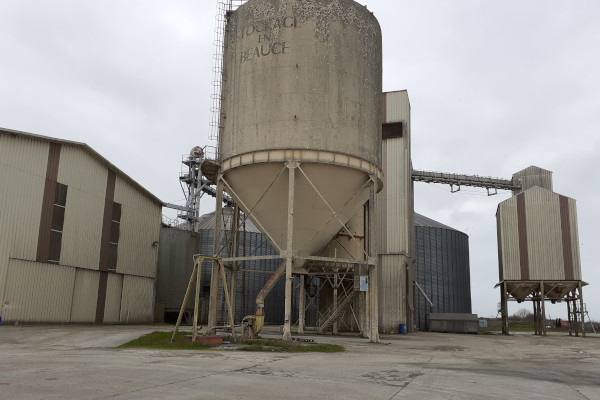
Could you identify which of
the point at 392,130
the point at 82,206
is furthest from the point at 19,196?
the point at 392,130

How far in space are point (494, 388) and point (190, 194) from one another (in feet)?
147

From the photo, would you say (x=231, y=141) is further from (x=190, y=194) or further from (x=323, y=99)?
(x=190, y=194)

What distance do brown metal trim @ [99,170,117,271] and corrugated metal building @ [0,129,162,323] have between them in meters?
0.07

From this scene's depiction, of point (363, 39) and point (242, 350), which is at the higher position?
point (363, 39)

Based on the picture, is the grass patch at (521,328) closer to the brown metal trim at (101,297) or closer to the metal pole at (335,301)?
the metal pole at (335,301)

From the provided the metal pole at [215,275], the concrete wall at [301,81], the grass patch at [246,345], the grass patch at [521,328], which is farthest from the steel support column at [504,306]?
the grass patch at [246,345]

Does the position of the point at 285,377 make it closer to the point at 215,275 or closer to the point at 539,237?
the point at 215,275

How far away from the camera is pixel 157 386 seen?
8859mm

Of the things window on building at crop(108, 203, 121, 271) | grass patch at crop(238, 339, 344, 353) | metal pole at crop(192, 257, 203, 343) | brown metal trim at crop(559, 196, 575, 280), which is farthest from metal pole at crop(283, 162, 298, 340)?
brown metal trim at crop(559, 196, 575, 280)

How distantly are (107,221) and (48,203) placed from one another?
4788 mm

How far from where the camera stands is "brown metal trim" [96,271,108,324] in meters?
33.1

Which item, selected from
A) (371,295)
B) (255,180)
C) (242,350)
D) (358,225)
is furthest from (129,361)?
(358,225)

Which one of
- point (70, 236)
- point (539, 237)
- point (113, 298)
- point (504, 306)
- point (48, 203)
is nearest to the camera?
point (48, 203)

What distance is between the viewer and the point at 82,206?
32.2 meters
